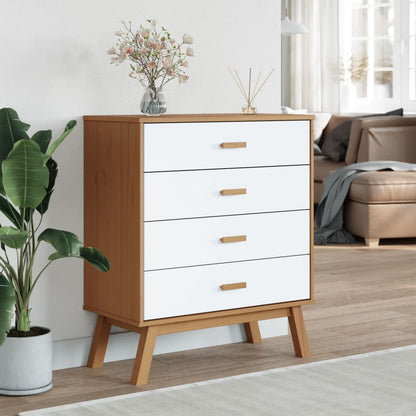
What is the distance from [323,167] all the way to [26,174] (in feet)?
16.5

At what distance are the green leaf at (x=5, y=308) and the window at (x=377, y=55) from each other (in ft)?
21.3

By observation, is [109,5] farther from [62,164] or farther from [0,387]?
[0,387]

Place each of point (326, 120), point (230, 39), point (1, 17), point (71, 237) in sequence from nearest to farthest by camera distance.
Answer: point (71, 237) → point (1, 17) → point (230, 39) → point (326, 120)

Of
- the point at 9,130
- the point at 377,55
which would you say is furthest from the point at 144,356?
the point at 377,55

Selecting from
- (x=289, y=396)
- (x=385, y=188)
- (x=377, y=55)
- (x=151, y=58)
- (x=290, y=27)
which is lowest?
(x=289, y=396)

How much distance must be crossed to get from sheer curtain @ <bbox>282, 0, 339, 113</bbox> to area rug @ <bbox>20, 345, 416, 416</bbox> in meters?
6.57

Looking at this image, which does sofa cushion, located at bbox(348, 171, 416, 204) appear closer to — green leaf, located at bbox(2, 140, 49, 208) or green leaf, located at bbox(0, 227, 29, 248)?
green leaf, located at bbox(2, 140, 49, 208)

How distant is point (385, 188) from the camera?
619cm

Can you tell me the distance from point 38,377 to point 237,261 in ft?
2.51

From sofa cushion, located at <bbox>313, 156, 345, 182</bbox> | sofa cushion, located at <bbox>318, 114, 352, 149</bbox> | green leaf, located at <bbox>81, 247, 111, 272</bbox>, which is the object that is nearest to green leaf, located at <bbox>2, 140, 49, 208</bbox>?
green leaf, located at <bbox>81, 247, 111, 272</bbox>

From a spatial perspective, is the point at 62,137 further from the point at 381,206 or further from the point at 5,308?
the point at 381,206

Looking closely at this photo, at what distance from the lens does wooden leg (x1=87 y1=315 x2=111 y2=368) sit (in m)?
3.29

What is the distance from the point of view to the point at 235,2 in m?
3.59

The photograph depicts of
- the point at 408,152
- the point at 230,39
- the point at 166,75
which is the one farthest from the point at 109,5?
the point at 408,152
